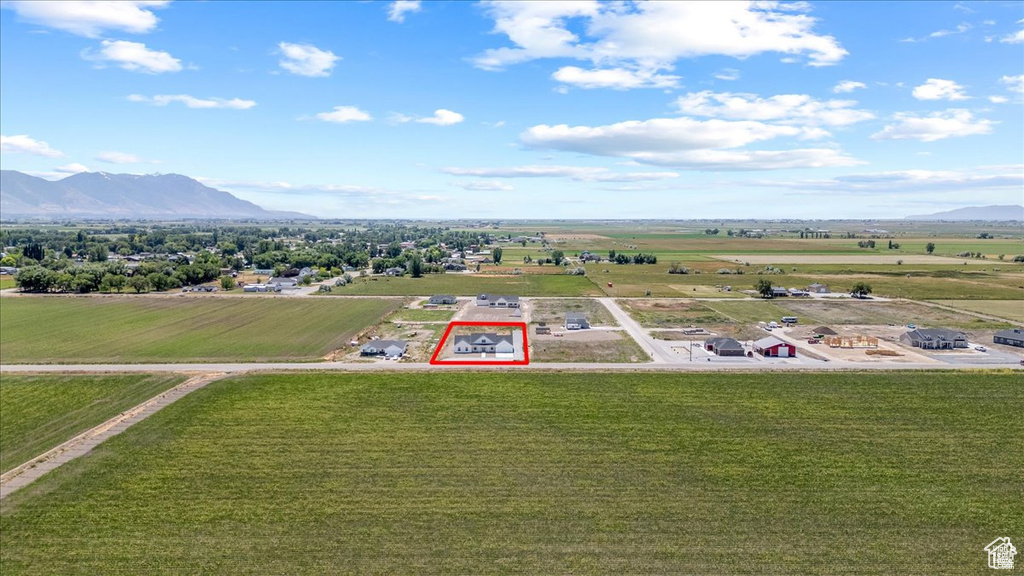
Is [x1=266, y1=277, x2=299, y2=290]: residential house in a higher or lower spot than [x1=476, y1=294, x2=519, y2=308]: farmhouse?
higher

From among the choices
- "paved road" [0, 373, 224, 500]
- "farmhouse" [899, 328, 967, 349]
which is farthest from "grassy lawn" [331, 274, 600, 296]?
"paved road" [0, 373, 224, 500]

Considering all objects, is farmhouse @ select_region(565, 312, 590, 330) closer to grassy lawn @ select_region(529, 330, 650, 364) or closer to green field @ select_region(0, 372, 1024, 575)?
grassy lawn @ select_region(529, 330, 650, 364)

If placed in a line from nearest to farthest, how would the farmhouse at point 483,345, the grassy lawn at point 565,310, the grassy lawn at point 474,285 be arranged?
the farmhouse at point 483,345 < the grassy lawn at point 565,310 < the grassy lawn at point 474,285

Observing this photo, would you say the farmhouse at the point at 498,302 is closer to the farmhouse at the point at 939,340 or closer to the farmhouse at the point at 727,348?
the farmhouse at the point at 727,348

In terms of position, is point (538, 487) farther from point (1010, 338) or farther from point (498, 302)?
point (1010, 338)

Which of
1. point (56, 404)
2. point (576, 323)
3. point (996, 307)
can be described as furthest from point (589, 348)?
point (996, 307)

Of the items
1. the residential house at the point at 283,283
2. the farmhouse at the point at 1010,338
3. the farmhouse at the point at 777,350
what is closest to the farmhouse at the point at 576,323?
the farmhouse at the point at 777,350
